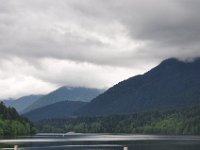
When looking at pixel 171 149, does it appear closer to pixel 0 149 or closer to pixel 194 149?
pixel 194 149

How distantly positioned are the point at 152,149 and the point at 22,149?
4206 centimetres

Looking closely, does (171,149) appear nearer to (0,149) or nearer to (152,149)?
A: (152,149)

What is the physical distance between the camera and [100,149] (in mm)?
159375

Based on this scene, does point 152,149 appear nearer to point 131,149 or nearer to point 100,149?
point 131,149

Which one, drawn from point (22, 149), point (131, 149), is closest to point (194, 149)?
point (131, 149)

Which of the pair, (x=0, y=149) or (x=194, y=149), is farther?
(x=194, y=149)

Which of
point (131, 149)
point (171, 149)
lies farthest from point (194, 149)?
point (131, 149)

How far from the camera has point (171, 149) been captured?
164 m

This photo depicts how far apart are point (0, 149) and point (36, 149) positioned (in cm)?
2609

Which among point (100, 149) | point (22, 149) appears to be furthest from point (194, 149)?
point (22, 149)

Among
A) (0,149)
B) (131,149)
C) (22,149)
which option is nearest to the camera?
(0,149)

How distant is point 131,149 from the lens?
161500 millimetres

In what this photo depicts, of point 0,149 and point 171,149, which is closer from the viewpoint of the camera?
point 0,149

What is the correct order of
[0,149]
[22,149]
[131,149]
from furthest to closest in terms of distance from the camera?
[131,149]
[22,149]
[0,149]
